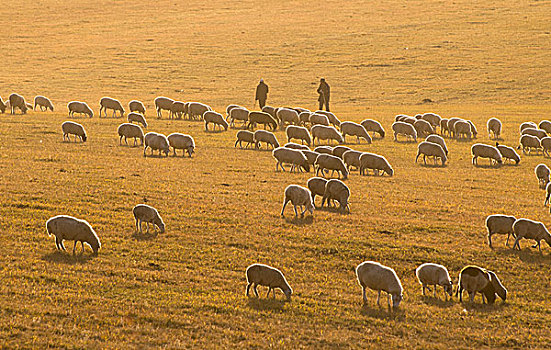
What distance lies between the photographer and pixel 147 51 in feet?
246

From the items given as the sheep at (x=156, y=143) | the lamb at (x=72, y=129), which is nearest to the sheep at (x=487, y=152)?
the sheep at (x=156, y=143)

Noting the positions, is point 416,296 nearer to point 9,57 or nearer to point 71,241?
point 71,241

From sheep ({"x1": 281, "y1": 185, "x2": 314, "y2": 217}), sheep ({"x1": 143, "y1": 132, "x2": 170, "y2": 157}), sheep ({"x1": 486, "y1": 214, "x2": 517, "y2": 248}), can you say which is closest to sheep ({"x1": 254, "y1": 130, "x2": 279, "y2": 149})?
sheep ({"x1": 143, "y1": 132, "x2": 170, "y2": 157})

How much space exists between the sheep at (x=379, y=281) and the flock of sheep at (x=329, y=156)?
0.02m

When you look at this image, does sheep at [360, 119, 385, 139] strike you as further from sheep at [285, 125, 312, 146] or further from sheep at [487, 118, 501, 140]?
sheep at [487, 118, 501, 140]

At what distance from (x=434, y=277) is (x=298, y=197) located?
4.84 m

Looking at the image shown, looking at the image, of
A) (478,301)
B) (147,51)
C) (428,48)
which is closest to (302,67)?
(428,48)

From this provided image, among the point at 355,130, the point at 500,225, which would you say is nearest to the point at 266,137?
the point at 355,130

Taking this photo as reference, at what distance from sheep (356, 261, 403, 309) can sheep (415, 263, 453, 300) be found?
0.92m

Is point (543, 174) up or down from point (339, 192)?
up

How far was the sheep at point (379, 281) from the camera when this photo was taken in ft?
37.6

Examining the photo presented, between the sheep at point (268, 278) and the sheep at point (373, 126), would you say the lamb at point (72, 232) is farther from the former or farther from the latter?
the sheep at point (373, 126)

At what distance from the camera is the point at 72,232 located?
13070mm

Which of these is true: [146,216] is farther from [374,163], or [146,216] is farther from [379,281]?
[374,163]
